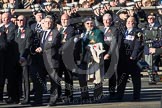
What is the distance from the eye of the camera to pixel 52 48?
12.8 meters

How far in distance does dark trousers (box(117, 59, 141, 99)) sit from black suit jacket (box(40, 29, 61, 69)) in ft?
5.28

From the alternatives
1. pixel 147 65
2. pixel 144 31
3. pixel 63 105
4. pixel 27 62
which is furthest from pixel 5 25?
pixel 147 65

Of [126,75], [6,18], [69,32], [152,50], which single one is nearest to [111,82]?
[126,75]

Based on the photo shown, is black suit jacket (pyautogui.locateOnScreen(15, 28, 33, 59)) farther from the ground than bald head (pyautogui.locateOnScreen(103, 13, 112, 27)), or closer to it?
closer to it

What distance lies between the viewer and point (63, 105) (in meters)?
13.2

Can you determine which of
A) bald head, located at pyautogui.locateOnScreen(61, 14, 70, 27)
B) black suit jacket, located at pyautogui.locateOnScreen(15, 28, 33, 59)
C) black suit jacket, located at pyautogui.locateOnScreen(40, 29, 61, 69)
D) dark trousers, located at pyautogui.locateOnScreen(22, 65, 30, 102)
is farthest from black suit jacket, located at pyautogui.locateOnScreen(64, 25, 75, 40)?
dark trousers, located at pyautogui.locateOnScreen(22, 65, 30, 102)

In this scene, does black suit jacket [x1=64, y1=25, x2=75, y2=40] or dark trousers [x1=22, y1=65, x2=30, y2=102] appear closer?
black suit jacket [x1=64, y1=25, x2=75, y2=40]

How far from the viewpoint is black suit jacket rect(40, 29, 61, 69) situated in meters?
12.8

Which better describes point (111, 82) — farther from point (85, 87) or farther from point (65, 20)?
point (65, 20)

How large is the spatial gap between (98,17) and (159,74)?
4159 millimetres

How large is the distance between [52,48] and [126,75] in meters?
1.97

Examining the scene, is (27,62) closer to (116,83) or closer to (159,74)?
(116,83)

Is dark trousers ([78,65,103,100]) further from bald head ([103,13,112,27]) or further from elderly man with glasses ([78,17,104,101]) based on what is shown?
bald head ([103,13,112,27])

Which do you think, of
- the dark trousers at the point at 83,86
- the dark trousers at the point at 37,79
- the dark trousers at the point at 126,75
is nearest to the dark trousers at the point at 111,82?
the dark trousers at the point at 126,75
